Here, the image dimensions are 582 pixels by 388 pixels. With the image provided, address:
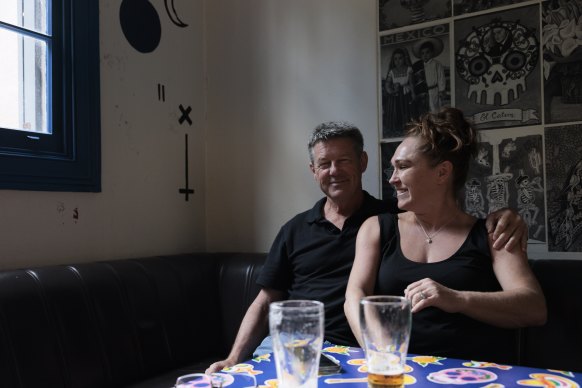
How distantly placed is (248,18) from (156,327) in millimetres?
1573

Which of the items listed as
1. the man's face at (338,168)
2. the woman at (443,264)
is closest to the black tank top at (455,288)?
the woman at (443,264)

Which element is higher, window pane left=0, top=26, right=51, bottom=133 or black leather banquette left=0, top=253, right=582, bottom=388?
window pane left=0, top=26, right=51, bottom=133

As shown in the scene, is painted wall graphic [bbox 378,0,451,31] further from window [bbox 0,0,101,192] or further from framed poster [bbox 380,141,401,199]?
window [bbox 0,0,101,192]

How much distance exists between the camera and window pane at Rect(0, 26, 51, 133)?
1870 mm

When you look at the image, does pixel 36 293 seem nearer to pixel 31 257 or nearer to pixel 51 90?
pixel 31 257

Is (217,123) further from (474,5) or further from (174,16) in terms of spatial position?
(474,5)

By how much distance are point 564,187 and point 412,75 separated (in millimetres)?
725

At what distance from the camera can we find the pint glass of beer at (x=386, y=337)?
758mm

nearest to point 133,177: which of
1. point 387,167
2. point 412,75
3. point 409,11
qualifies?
point 387,167

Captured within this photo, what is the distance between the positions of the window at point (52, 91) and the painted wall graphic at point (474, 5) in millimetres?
1449

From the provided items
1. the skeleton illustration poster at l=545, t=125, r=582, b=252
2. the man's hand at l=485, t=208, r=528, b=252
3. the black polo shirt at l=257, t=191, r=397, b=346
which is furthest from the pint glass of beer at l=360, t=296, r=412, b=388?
the skeleton illustration poster at l=545, t=125, r=582, b=252

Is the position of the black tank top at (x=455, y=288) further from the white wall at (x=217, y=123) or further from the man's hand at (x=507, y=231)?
the white wall at (x=217, y=123)

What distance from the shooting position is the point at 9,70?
1.89 meters

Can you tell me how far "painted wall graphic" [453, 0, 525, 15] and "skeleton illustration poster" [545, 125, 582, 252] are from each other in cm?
52
